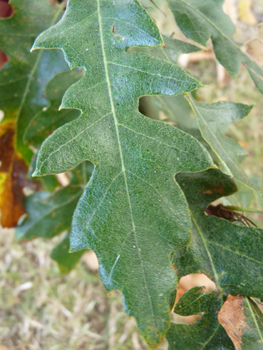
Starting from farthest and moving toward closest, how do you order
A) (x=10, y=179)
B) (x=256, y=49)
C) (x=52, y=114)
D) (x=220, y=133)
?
(x=10, y=179) → (x=52, y=114) → (x=256, y=49) → (x=220, y=133)

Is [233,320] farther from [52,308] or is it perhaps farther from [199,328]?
[52,308]

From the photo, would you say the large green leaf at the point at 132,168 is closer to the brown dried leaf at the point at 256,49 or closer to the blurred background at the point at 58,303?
the brown dried leaf at the point at 256,49

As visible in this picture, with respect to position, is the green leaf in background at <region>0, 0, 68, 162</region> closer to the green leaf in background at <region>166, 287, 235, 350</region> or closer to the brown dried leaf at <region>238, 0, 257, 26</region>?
the green leaf in background at <region>166, 287, 235, 350</region>

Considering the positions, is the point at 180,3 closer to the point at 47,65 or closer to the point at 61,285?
the point at 47,65

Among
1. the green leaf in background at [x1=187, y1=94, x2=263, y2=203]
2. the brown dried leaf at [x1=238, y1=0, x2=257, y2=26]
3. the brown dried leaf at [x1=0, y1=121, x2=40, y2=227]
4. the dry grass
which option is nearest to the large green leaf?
the green leaf in background at [x1=187, y1=94, x2=263, y2=203]

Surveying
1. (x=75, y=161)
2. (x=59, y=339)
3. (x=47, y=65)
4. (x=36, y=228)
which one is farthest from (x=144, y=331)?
(x=59, y=339)

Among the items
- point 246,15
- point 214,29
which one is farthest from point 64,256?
point 246,15
